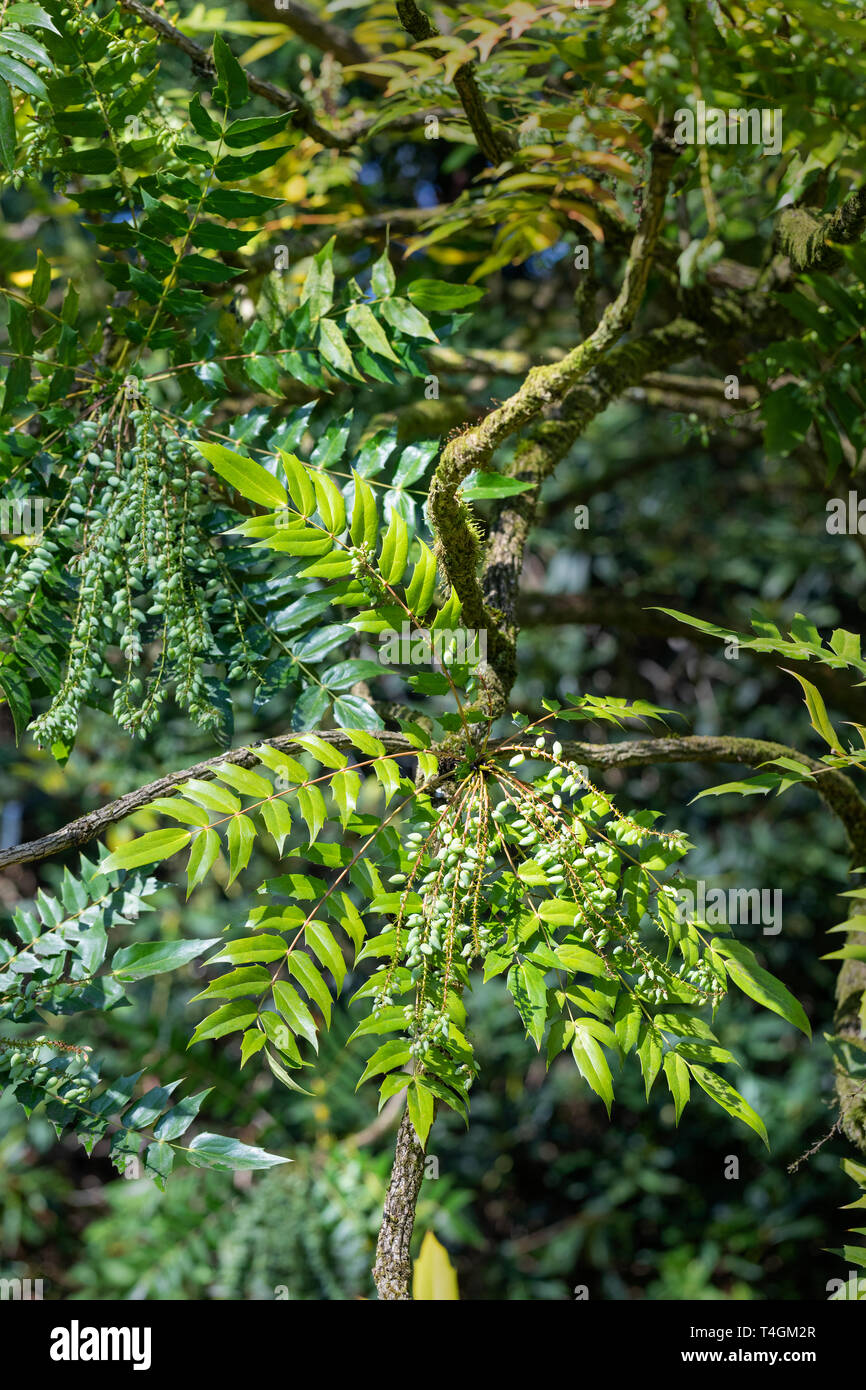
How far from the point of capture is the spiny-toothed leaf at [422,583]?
99 cm

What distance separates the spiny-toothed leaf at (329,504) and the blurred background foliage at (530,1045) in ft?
3.55

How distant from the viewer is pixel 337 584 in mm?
1156

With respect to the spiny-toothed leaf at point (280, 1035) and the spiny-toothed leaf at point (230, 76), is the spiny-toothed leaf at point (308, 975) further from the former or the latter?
the spiny-toothed leaf at point (230, 76)

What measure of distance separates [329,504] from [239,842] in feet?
1.05

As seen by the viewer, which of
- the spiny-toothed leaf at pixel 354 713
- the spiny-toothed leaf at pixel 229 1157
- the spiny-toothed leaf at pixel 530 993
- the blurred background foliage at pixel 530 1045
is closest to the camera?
the spiny-toothed leaf at pixel 530 993

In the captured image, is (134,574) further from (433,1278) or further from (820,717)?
(433,1278)

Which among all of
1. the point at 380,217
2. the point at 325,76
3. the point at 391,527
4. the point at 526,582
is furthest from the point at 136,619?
the point at 526,582

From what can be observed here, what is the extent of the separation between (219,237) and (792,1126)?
2352mm

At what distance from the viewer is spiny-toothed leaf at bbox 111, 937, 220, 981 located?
1158 mm

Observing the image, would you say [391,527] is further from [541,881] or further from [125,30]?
[125,30]

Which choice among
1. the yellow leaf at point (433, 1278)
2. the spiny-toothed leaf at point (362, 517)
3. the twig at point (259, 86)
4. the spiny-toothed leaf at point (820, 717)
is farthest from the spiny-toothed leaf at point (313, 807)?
the twig at point (259, 86)

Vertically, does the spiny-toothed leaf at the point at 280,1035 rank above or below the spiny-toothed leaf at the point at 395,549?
below

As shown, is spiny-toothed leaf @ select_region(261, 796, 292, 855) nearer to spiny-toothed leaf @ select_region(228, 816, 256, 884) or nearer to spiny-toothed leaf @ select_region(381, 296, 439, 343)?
spiny-toothed leaf @ select_region(228, 816, 256, 884)

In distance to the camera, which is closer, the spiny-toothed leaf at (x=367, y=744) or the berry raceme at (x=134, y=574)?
the spiny-toothed leaf at (x=367, y=744)
